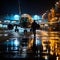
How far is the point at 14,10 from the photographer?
269 ft

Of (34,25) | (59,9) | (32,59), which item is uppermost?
(59,9)

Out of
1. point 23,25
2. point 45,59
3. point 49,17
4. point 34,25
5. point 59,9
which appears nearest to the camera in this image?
point 45,59

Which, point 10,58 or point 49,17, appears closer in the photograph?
point 10,58

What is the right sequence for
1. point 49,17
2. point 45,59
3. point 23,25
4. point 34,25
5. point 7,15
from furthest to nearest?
point 49,17 < point 7,15 < point 23,25 < point 34,25 < point 45,59

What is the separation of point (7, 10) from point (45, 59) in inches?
2741

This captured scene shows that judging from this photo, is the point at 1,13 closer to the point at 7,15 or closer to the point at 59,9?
the point at 7,15

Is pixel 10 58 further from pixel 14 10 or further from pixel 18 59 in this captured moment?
pixel 14 10

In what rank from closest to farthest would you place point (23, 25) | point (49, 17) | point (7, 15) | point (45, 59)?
1. point (45, 59)
2. point (23, 25)
3. point (7, 15)
4. point (49, 17)

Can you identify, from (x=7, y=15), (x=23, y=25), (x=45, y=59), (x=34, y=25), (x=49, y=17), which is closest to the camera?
(x=45, y=59)

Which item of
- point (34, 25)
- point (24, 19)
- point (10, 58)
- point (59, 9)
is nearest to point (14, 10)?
point (59, 9)

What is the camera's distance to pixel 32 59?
529 inches

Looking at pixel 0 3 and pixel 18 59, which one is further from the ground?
pixel 0 3

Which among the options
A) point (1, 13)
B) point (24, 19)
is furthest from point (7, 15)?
Result: point (24, 19)

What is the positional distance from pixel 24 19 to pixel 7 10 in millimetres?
36325
